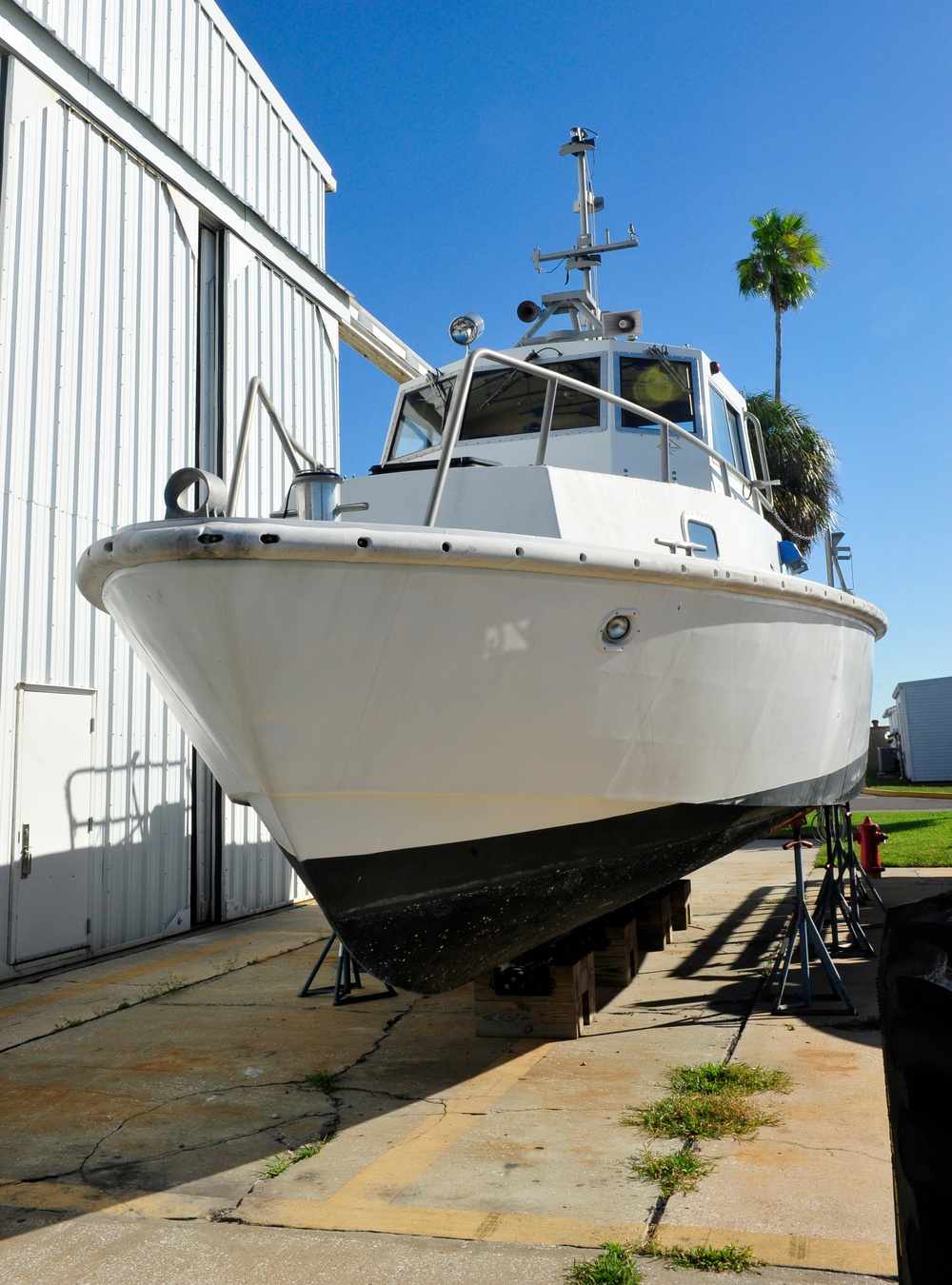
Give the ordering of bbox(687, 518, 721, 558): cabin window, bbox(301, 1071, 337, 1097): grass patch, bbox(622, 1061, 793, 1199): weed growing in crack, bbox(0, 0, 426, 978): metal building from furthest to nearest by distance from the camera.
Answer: bbox(0, 0, 426, 978): metal building → bbox(687, 518, 721, 558): cabin window → bbox(301, 1071, 337, 1097): grass patch → bbox(622, 1061, 793, 1199): weed growing in crack

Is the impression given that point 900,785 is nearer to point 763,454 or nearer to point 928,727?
point 928,727

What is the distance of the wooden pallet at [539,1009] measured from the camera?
450 cm

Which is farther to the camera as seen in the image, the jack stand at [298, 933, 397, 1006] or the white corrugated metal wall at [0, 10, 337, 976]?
the white corrugated metal wall at [0, 10, 337, 976]

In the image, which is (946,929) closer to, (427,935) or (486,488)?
(427,935)

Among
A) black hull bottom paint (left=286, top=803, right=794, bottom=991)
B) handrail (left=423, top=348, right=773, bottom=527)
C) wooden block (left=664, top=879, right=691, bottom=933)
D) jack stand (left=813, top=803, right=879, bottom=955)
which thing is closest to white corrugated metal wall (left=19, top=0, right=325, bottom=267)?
A: handrail (left=423, top=348, right=773, bottom=527)

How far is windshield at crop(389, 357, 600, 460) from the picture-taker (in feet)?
17.7

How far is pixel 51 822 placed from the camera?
678cm

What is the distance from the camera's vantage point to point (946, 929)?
142 centimetres

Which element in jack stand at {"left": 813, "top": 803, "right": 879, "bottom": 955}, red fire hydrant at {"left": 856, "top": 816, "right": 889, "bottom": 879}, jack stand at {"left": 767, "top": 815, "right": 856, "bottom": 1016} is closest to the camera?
jack stand at {"left": 767, "top": 815, "right": 856, "bottom": 1016}

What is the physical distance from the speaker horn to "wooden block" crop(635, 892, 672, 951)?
344 centimetres

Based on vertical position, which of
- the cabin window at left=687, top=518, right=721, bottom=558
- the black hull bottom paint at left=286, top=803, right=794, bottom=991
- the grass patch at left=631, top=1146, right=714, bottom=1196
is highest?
the cabin window at left=687, top=518, right=721, bottom=558

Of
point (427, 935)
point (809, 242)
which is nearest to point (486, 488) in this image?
point (427, 935)

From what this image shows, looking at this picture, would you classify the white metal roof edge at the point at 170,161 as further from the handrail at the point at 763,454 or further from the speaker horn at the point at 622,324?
the handrail at the point at 763,454

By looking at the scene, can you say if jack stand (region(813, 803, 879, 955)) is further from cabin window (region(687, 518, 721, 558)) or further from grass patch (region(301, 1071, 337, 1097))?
grass patch (region(301, 1071, 337, 1097))
